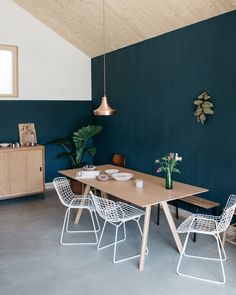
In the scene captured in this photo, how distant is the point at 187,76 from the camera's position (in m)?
4.48

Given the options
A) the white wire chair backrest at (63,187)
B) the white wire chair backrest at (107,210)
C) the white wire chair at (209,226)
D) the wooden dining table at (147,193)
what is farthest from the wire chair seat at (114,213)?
the white wire chair backrest at (63,187)

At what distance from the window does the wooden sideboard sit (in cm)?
116

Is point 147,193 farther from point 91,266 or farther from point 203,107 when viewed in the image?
point 203,107

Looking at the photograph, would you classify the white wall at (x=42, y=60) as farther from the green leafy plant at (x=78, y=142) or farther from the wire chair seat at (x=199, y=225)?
the wire chair seat at (x=199, y=225)

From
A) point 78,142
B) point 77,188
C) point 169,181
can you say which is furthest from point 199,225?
point 78,142

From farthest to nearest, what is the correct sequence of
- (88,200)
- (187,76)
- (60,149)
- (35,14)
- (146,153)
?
(60,149) → (35,14) → (146,153) → (187,76) → (88,200)

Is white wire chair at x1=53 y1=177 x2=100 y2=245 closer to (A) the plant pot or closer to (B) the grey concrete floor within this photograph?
(B) the grey concrete floor

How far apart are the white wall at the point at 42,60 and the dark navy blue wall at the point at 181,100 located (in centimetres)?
77

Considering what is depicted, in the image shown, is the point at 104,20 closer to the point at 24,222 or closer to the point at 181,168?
the point at 181,168

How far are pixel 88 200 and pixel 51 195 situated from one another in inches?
76.5

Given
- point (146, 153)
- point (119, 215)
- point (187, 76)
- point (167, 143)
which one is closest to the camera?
point (119, 215)

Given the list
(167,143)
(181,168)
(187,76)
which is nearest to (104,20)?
(187,76)

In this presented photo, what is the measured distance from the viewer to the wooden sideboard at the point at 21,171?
5262mm

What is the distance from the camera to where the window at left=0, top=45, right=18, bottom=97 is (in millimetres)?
5773
